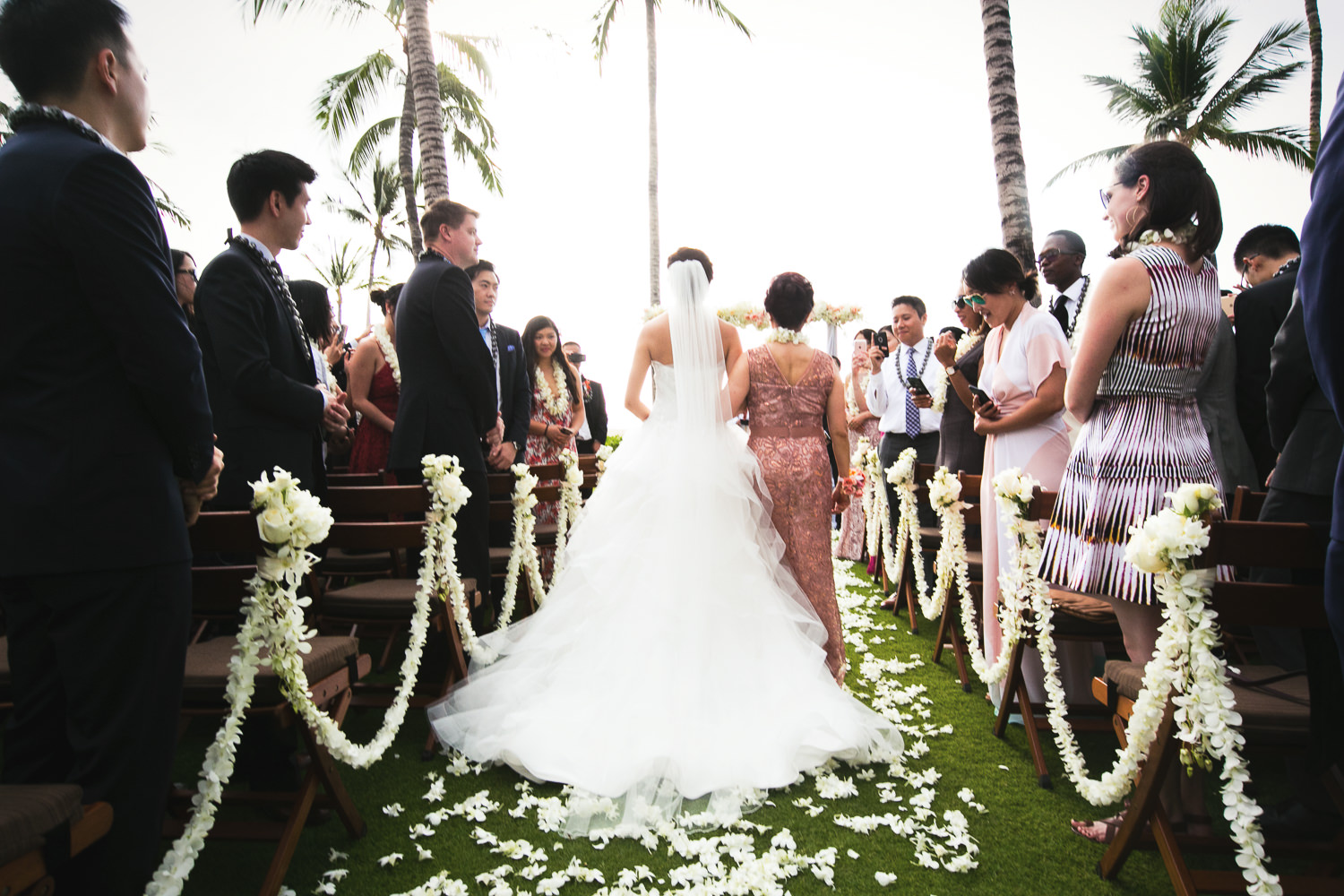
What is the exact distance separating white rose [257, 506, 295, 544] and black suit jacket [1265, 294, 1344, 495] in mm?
3135

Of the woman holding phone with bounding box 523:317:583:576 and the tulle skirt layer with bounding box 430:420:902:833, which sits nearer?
the tulle skirt layer with bounding box 430:420:902:833

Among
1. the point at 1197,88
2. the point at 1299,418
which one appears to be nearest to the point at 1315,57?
the point at 1197,88

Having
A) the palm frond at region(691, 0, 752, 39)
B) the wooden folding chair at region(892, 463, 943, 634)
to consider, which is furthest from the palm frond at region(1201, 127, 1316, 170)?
the wooden folding chair at region(892, 463, 943, 634)

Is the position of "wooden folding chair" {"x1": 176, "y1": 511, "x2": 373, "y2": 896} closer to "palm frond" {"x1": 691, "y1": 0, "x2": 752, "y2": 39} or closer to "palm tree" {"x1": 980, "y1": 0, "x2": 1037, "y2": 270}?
"palm tree" {"x1": 980, "y1": 0, "x2": 1037, "y2": 270}

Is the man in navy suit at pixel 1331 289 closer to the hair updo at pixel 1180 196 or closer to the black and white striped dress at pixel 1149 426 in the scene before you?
the black and white striped dress at pixel 1149 426

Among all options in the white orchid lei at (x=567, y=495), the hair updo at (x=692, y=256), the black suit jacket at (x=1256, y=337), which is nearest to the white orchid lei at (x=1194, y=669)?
the black suit jacket at (x=1256, y=337)

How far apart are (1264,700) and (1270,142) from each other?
23296 millimetres

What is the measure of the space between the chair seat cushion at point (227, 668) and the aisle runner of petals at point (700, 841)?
0.65m

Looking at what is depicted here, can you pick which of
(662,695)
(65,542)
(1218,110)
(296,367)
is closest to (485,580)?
(662,695)

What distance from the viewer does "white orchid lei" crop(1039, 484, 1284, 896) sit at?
1884 millimetres

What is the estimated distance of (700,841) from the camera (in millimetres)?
2615

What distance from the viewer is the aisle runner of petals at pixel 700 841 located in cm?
240

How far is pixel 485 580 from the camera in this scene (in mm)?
4398

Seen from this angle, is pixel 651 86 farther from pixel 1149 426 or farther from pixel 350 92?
pixel 1149 426
